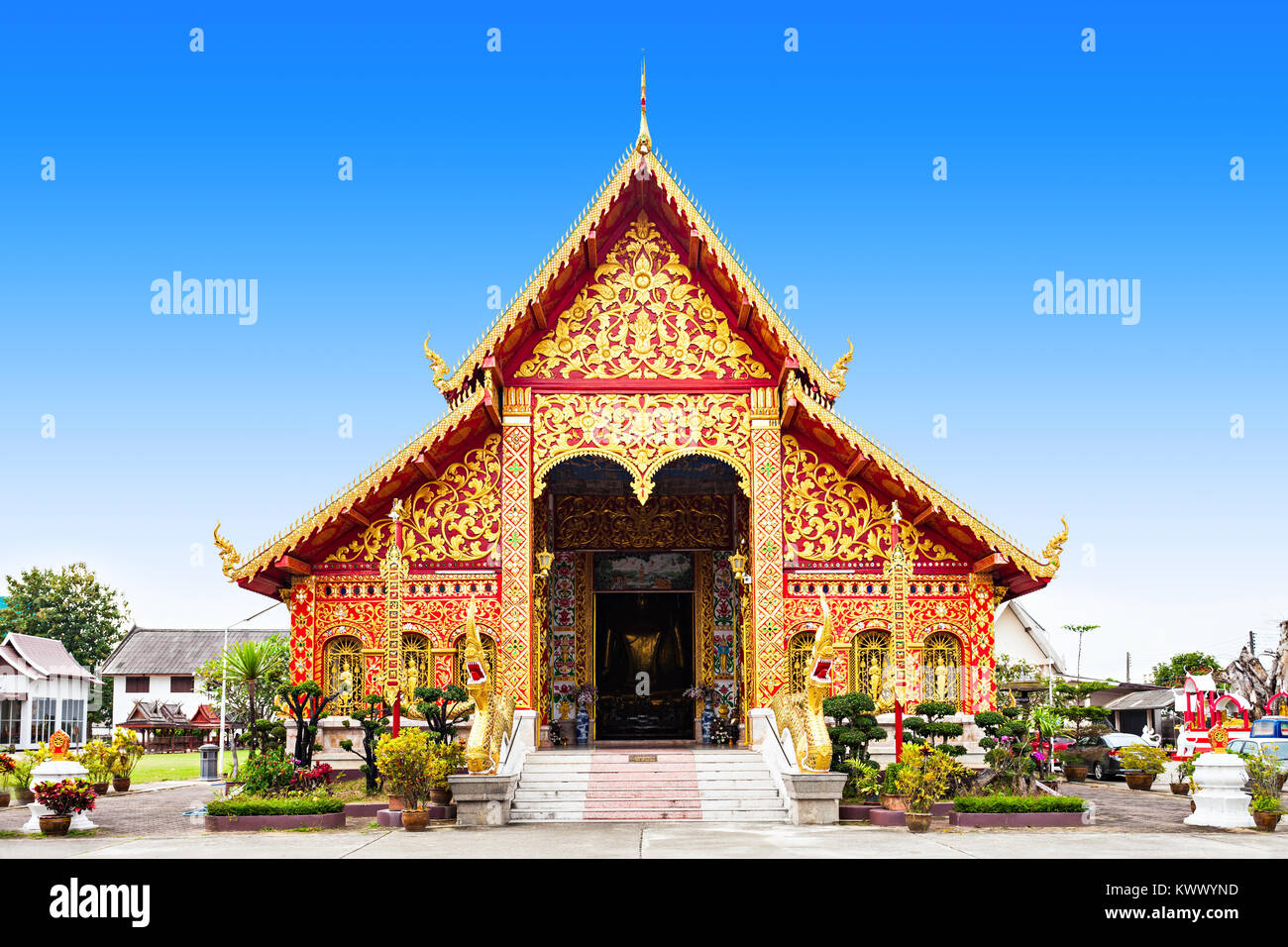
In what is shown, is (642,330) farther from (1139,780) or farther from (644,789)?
(1139,780)

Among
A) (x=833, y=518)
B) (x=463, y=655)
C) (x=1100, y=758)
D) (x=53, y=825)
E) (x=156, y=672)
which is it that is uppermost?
(x=833, y=518)

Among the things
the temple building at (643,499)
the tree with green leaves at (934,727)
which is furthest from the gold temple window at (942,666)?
the tree with green leaves at (934,727)

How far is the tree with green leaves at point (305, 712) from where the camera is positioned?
17.2 m

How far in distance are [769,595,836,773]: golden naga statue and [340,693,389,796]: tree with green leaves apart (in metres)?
5.99

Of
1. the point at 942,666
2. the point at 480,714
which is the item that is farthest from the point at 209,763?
the point at 942,666

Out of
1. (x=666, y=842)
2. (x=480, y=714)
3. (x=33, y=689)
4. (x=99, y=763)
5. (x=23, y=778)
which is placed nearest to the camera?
(x=666, y=842)

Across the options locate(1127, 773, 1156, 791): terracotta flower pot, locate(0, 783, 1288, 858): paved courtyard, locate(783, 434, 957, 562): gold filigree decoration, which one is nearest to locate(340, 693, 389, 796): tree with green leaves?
locate(0, 783, 1288, 858): paved courtyard

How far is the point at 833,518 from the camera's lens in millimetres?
19438

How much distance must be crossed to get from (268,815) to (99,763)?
36.2 feet

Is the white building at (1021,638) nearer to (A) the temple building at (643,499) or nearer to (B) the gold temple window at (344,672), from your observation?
(A) the temple building at (643,499)

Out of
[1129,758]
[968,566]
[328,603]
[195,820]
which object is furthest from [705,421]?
[1129,758]

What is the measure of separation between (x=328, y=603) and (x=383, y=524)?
1.54 metres

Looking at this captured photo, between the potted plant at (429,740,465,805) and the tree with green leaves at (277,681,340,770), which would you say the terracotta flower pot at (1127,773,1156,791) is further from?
the tree with green leaves at (277,681,340,770)

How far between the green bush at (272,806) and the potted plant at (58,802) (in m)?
1.62
